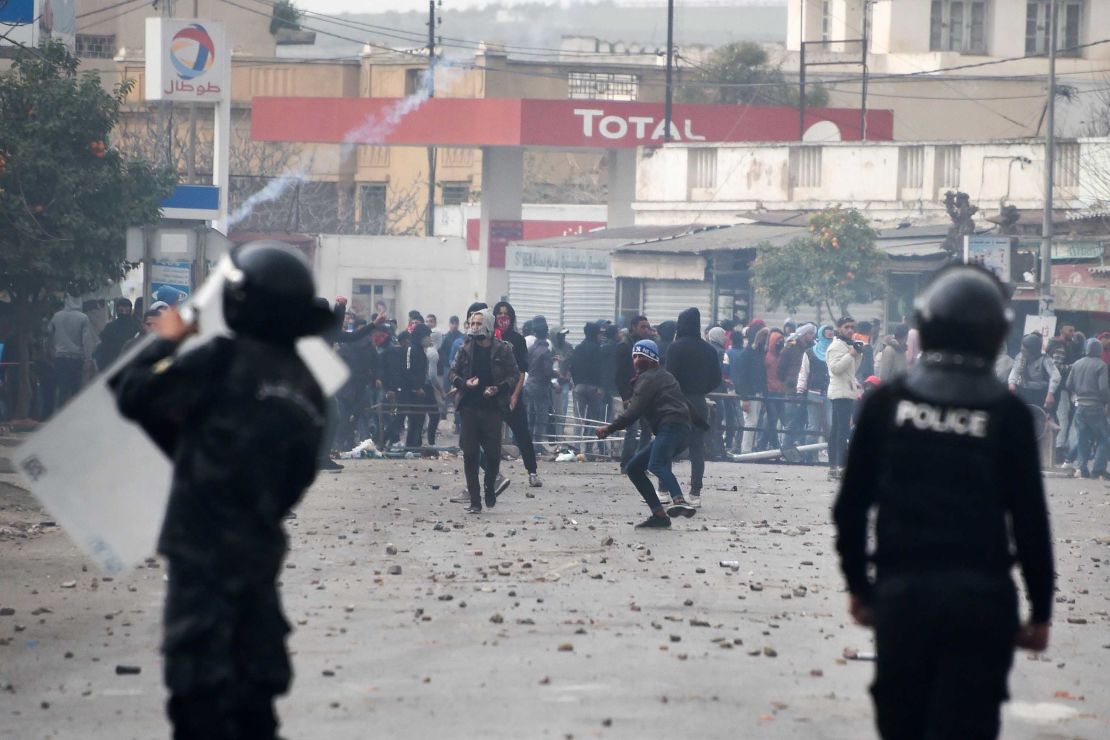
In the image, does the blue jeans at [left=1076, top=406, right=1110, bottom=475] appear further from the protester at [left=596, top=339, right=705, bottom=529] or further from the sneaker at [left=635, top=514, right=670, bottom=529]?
the sneaker at [left=635, top=514, right=670, bottom=529]

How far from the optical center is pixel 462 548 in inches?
492

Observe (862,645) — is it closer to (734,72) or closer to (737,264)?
(737,264)

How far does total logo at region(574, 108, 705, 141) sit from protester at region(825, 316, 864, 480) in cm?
2364

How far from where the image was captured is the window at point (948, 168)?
3769 cm

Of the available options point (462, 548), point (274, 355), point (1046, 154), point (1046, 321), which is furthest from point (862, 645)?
point (1046, 154)

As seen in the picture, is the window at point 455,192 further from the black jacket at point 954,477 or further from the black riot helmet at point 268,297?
the black jacket at point 954,477

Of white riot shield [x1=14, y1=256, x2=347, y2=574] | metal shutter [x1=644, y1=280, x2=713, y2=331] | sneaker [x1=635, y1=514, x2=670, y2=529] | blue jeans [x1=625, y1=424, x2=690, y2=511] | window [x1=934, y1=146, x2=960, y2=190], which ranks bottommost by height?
sneaker [x1=635, y1=514, x2=670, y2=529]

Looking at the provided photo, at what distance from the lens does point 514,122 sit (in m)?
42.0

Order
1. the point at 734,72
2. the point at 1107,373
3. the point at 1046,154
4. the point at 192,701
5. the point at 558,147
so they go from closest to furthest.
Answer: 1. the point at 192,701
2. the point at 1107,373
3. the point at 1046,154
4. the point at 558,147
5. the point at 734,72

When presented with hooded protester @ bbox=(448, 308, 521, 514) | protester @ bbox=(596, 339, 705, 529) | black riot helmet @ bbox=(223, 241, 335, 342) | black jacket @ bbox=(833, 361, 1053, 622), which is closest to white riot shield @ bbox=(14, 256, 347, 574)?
black riot helmet @ bbox=(223, 241, 335, 342)

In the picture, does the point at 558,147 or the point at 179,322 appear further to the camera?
the point at 558,147

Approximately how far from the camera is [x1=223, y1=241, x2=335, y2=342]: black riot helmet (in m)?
4.52

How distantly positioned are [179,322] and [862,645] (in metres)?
5.05

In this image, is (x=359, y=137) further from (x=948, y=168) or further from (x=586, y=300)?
(x=948, y=168)
